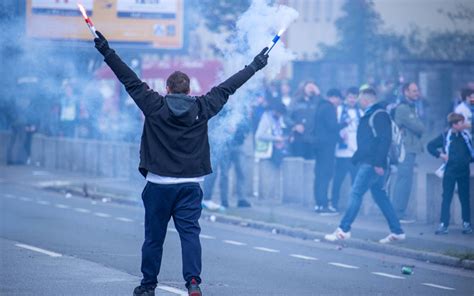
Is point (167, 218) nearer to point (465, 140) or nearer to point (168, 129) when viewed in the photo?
point (168, 129)

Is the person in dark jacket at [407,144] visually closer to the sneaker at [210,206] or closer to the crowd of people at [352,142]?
the crowd of people at [352,142]

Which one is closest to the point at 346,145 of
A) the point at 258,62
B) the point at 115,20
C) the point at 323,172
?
the point at 323,172

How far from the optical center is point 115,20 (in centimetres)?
2053

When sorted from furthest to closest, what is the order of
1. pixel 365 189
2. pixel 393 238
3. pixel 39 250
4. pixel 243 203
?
pixel 243 203, pixel 365 189, pixel 393 238, pixel 39 250

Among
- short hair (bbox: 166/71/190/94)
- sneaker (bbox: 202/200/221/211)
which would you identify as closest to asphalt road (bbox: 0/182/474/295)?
sneaker (bbox: 202/200/221/211)

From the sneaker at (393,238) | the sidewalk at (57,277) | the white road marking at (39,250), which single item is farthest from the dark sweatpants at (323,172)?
the sidewalk at (57,277)

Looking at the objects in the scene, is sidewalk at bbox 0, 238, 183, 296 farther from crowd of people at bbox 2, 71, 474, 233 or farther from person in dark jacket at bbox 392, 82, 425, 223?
person in dark jacket at bbox 392, 82, 425, 223

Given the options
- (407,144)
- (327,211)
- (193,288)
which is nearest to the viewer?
(193,288)

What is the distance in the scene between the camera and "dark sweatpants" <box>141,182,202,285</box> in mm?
9039

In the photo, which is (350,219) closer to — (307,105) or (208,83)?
(307,105)

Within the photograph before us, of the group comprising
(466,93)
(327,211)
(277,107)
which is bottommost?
(327,211)

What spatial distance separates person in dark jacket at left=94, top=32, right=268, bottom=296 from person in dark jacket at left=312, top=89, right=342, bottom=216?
8829mm

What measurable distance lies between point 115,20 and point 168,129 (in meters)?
11.8

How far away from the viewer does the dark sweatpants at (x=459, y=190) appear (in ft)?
50.5
